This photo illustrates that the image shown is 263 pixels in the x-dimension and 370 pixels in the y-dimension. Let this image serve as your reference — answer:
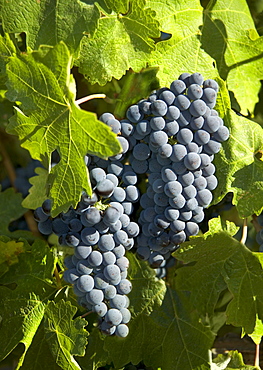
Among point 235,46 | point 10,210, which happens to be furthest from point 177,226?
point 10,210

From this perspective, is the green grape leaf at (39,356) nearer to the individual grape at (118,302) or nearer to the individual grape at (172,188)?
the individual grape at (118,302)

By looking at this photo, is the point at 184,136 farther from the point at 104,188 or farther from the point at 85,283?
the point at 85,283

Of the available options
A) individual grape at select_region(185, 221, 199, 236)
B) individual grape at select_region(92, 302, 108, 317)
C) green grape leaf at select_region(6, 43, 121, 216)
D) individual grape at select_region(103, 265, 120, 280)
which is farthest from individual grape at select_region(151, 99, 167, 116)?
individual grape at select_region(92, 302, 108, 317)

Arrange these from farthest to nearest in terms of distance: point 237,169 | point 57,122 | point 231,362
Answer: point 231,362 < point 237,169 < point 57,122

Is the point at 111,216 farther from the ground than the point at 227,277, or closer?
farther from the ground

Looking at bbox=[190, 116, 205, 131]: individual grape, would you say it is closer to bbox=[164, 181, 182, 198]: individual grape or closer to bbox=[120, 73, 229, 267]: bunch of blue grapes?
bbox=[120, 73, 229, 267]: bunch of blue grapes

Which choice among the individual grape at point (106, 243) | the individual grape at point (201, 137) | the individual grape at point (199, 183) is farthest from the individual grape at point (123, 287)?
the individual grape at point (201, 137)
